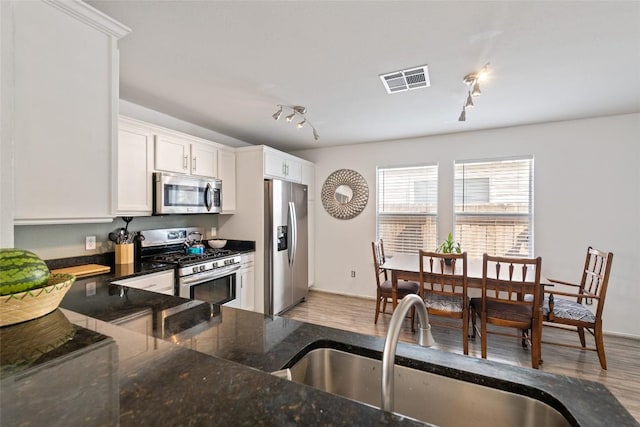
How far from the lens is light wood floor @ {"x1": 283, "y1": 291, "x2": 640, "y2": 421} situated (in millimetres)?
2256

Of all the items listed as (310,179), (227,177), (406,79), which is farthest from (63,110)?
(310,179)

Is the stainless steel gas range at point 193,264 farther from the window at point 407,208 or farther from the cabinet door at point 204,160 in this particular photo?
the window at point 407,208

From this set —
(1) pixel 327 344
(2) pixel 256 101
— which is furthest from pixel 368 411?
(2) pixel 256 101

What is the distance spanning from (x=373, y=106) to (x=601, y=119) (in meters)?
2.61

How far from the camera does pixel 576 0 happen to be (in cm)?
142

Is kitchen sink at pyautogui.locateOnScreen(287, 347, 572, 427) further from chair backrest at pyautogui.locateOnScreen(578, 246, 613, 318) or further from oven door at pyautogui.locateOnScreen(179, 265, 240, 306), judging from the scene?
chair backrest at pyautogui.locateOnScreen(578, 246, 613, 318)

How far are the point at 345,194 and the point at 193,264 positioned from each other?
8.42 ft

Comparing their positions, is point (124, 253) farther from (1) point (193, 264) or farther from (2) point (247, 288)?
(2) point (247, 288)

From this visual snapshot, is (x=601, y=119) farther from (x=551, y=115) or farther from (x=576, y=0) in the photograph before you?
(x=576, y=0)

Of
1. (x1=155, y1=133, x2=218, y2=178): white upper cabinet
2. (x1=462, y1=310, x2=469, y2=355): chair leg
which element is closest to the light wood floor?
(x1=462, y1=310, x2=469, y2=355): chair leg

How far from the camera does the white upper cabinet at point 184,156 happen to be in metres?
2.75

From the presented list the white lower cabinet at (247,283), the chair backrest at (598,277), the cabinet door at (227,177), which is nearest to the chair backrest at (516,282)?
the chair backrest at (598,277)

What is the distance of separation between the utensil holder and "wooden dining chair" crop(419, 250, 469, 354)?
8.72ft

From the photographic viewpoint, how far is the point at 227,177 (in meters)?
3.48
